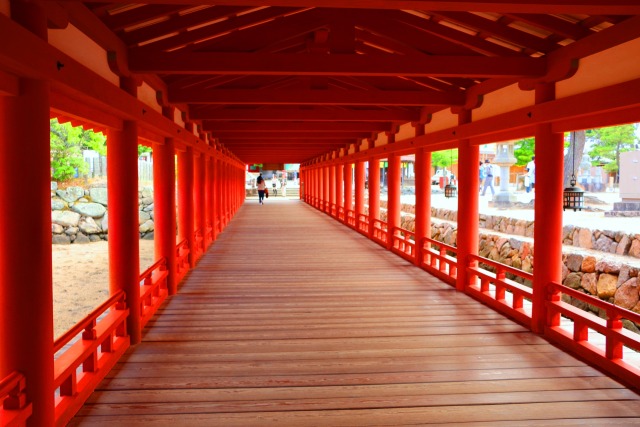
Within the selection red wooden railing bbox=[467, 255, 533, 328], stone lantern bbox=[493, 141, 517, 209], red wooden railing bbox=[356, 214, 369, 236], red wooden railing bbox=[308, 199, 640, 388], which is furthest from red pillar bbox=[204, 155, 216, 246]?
stone lantern bbox=[493, 141, 517, 209]

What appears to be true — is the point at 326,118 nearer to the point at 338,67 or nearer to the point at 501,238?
the point at 338,67

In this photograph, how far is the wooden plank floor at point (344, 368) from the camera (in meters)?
3.48

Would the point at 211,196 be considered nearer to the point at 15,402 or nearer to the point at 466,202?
the point at 466,202

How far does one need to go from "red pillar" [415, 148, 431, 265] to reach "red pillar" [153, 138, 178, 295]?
4278mm

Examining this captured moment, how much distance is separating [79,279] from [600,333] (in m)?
13.6

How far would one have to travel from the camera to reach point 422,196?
925cm

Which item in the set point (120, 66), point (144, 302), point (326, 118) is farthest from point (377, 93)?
point (144, 302)

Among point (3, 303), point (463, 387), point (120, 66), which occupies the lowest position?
point (463, 387)

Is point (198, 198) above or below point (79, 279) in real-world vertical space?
above

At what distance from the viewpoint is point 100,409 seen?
354cm

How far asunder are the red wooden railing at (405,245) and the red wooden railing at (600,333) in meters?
4.43

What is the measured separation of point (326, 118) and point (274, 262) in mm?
2877

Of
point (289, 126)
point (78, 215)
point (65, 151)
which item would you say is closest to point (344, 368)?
point (289, 126)

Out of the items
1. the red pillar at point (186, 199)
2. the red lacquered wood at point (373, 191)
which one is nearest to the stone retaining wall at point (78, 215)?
the red lacquered wood at point (373, 191)
